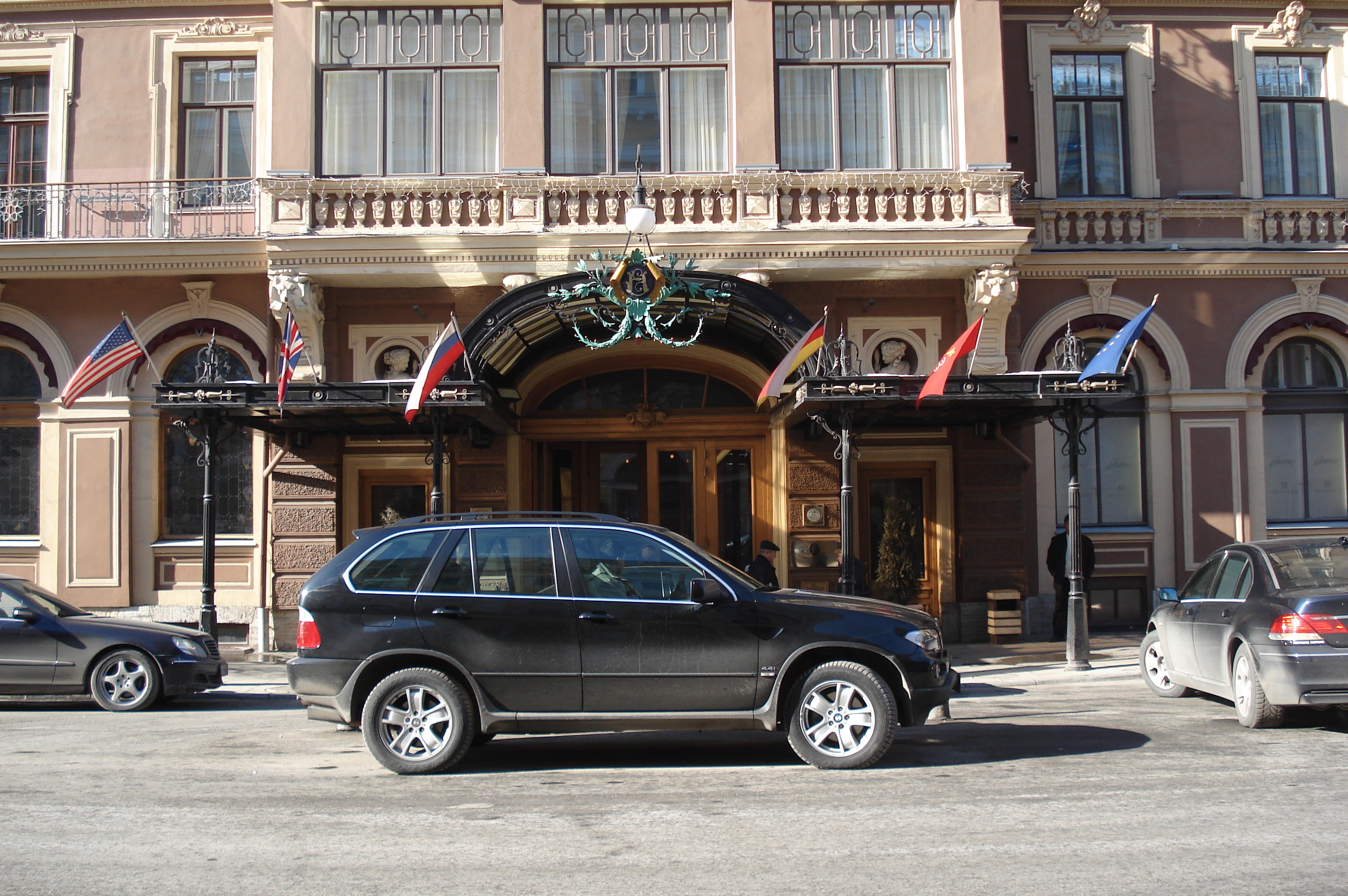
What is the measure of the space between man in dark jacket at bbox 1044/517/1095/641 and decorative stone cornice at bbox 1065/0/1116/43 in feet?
24.1

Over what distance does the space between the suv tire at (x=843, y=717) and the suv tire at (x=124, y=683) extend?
6779 millimetres

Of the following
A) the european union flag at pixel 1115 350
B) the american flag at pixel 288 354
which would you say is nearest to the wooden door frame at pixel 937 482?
the european union flag at pixel 1115 350

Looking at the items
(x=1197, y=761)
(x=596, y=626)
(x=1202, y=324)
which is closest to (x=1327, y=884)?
(x=1197, y=761)

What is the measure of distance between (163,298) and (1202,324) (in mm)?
15242

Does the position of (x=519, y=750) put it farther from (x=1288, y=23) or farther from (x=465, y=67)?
(x=1288, y=23)

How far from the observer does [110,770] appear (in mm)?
7828

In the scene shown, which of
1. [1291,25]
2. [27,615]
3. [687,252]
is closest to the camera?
[27,615]

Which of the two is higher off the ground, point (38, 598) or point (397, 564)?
point (397, 564)

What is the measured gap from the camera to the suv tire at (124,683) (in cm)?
1070

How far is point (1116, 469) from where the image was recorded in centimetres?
1648

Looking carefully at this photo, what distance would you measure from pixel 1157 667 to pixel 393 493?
10.3 meters

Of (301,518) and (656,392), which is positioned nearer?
(301,518)

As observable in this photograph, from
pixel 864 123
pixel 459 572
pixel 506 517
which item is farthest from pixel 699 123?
pixel 459 572

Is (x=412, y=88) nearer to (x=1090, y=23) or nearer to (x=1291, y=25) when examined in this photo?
(x=1090, y=23)
